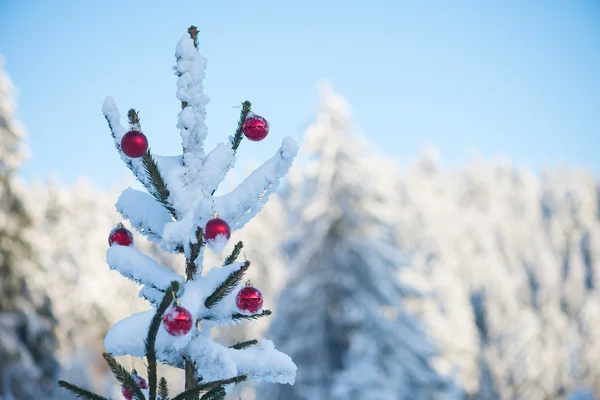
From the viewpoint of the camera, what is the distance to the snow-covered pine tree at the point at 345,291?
33.6 ft

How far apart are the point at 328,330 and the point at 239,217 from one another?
922 cm

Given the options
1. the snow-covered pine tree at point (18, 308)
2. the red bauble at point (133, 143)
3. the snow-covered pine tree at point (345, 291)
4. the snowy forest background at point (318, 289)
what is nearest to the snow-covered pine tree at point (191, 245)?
the red bauble at point (133, 143)

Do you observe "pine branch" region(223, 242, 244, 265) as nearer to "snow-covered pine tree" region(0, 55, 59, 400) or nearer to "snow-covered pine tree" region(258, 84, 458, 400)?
"snow-covered pine tree" region(258, 84, 458, 400)

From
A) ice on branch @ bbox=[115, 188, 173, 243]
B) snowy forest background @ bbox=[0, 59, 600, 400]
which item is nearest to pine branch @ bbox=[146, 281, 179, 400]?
ice on branch @ bbox=[115, 188, 173, 243]

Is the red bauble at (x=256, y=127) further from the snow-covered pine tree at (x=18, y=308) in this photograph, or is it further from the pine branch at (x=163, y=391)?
the snow-covered pine tree at (x=18, y=308)

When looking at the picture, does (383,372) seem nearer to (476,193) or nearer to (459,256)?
(459,256)

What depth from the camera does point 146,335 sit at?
1.82m

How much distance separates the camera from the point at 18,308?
1225cm

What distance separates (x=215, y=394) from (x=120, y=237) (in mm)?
824

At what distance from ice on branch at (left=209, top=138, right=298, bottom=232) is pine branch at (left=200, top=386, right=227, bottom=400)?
2.28ft

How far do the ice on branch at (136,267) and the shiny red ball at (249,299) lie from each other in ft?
1.01

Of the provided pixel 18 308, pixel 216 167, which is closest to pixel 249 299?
pixel 216 167

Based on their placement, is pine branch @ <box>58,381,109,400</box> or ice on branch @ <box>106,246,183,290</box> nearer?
pine branch @ <box>58,381,109,400</box>

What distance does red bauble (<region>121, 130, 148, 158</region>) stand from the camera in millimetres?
Answer: 1806
